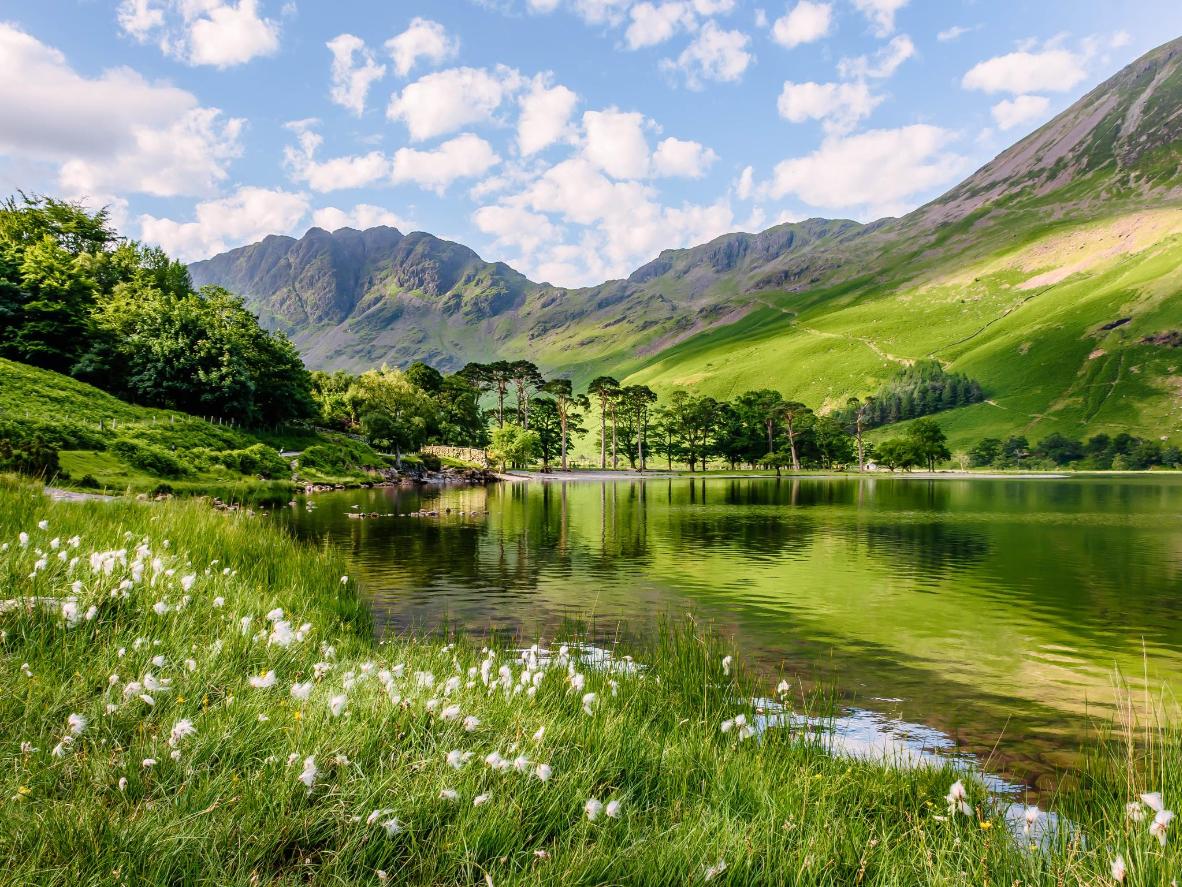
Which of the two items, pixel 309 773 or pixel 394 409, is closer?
pixel 309 773

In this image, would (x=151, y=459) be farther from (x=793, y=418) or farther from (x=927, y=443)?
(x=927, y=443)

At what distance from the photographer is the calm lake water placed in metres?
12.2

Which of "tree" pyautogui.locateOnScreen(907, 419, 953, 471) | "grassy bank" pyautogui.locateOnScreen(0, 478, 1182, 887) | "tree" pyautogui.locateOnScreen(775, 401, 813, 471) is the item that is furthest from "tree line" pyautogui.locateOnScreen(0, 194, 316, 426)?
"tree" pyautogui.locateOnScreen(907, 419, 953, 471)

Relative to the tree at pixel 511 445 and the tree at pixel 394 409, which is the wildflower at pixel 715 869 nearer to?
the tree at pixel 394 409

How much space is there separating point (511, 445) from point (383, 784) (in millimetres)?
111076

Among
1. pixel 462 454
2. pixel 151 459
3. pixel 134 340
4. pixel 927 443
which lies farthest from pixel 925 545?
pixel 927 443

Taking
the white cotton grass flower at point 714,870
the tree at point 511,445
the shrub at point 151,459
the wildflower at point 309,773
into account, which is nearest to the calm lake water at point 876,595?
the white cotton grass flower at point 714,870

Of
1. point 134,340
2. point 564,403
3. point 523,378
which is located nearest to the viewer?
point 134,340

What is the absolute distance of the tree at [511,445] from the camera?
114m

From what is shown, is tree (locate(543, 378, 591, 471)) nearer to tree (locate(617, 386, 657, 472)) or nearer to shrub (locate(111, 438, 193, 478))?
tree (locate(617, 386, 657, 472))

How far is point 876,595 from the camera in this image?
849 inches

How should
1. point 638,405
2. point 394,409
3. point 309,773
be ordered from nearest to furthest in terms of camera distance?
point 309,773, point 394,409, point 638,405

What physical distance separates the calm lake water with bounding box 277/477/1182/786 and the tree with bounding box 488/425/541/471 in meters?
68.4

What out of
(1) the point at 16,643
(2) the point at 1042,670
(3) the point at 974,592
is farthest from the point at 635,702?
(3) the point at 974,592
